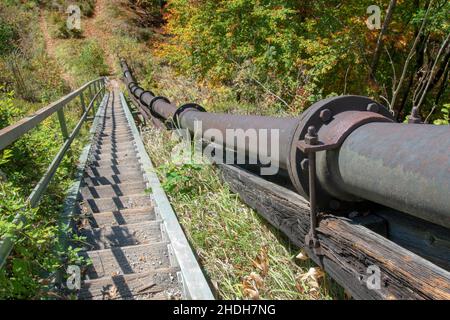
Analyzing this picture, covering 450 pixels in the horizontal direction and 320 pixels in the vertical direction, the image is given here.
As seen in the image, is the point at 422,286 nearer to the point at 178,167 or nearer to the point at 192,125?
the point at 178,167

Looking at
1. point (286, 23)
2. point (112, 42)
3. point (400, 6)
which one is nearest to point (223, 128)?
point (286, 23)

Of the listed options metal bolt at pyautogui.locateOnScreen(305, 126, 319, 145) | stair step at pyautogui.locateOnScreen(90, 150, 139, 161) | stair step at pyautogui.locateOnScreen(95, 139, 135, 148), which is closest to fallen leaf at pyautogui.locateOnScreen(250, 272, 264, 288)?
metal bolt at pyautogui.locateOnScreen(305, 126, 319, 145)

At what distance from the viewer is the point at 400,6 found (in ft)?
38.3

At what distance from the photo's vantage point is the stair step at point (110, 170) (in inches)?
230

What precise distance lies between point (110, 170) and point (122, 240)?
267cm

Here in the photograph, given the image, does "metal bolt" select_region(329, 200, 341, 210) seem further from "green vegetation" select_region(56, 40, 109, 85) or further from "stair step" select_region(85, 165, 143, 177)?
"green vegetation" select_region(56, 40, 109, 85)

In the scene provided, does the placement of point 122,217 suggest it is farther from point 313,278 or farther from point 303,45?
point 303,45

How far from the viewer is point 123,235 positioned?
3625mm

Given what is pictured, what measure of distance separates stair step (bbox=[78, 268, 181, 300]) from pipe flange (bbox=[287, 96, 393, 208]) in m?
1.22

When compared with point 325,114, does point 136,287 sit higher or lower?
lower

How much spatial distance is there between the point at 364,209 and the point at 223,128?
1.84 meters

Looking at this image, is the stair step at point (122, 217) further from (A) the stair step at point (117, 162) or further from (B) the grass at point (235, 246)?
(A) the stair step at point (117, 162)

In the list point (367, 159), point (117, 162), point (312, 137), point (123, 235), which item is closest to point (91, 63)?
point (117, 162)

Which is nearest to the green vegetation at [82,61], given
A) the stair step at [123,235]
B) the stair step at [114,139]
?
the stair step at [114,139]
